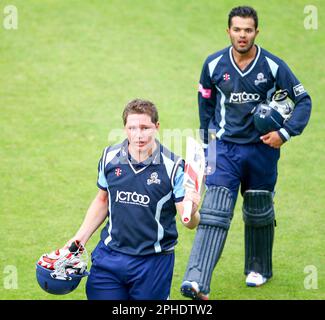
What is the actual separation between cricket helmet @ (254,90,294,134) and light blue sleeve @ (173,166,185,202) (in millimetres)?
1417

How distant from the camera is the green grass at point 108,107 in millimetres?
9047

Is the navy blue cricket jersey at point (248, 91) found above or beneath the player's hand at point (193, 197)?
above

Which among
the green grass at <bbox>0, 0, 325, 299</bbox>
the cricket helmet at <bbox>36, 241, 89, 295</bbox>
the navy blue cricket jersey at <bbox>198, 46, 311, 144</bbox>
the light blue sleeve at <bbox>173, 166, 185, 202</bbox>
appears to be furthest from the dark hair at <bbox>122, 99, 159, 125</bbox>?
the green grass at <bbox>0, 0, 325, 299</bbox>

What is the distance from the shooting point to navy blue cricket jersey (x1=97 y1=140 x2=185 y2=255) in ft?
22.0

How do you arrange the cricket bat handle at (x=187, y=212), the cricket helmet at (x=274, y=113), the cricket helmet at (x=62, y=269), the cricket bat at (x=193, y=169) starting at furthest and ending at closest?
the cricket helmet at (x=274, y=113), the cricket helmet at (x=62, y=269), the cricket bat at (x=193, y=169), the cricket bat handle at (x=187, y=212)

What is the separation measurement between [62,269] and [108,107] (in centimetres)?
560

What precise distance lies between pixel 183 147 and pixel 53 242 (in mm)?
2600

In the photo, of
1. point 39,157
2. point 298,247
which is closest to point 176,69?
point 39,157

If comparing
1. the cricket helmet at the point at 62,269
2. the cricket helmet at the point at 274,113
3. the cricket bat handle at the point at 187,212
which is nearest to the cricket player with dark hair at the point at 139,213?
the cricket helmet at the point at 62,269

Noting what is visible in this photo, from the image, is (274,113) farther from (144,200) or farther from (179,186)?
(144,200)

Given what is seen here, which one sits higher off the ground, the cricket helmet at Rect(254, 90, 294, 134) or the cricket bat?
the cricket helmet at Rect(254, 90, 294, 134)

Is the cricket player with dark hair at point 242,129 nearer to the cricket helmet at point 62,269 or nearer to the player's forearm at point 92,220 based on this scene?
the player's forearm at point 92,220

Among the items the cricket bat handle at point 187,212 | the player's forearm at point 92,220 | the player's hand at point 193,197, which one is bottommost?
the player's forearm at point 92,220

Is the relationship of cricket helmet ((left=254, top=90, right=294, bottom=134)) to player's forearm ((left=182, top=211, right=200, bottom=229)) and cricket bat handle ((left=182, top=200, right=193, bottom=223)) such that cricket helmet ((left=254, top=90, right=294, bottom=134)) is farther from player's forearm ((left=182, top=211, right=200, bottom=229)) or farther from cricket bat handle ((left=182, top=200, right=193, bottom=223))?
cricket bat handle ((left=182, top=200, right=193, bottom=223))
